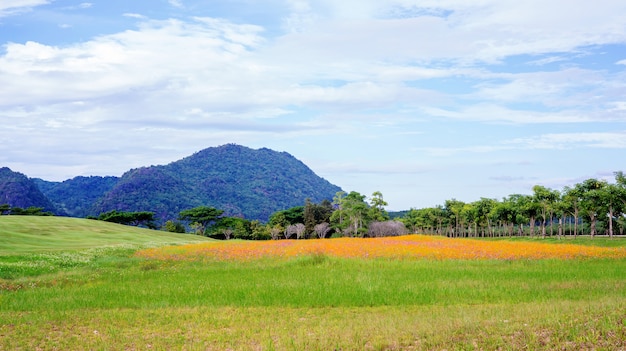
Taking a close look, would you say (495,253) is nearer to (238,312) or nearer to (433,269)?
(433,269)

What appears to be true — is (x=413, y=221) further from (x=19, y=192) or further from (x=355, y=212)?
(x=19, y=192)

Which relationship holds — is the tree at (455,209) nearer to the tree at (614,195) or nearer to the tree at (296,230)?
the tree at (296,230)

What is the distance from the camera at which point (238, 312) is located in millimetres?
16219

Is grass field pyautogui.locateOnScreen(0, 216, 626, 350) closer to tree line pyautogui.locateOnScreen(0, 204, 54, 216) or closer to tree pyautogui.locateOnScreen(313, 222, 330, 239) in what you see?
tree pyautogui.locateOnScreen(313, 222, 330, 239)

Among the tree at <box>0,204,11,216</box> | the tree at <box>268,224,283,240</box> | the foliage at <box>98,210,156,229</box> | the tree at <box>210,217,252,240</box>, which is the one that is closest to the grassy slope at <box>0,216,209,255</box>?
the foliage at <box>98,210,156,229</box>

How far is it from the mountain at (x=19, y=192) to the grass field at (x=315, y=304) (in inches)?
5200

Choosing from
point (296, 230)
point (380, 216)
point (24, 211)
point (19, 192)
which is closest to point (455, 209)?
point (380, 216)

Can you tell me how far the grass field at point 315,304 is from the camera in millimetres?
11664

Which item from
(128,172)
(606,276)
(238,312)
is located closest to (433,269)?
(606,276)

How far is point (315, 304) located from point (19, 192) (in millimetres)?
156201

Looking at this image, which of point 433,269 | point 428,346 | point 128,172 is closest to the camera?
point 428,346

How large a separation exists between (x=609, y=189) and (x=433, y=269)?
5500 centimetres

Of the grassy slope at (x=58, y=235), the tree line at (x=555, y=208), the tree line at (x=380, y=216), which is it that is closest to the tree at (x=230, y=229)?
the tree line at (x=380, y=216)

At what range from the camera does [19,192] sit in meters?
148
